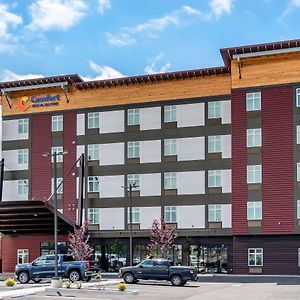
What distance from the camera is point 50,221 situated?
6022cm

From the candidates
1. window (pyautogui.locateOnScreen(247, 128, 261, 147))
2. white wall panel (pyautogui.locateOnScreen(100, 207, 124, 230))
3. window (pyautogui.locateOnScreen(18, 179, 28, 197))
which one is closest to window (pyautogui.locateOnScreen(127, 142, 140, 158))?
white wall panel (pyautogui.locateOnScreen(100, 207, 124, 230))

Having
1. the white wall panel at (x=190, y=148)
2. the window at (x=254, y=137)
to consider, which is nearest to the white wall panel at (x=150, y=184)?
the white wall panel at (x=190, y=148)

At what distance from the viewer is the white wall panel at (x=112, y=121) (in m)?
62.6

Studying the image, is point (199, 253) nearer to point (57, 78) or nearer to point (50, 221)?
point (50, 221)

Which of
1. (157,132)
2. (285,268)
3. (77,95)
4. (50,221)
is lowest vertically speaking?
(285,268)

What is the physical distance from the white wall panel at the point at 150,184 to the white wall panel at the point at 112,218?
298 centimetres

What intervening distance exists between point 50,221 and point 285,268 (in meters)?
22.3

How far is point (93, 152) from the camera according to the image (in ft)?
207

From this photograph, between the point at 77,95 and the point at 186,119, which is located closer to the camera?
the point at 186,119

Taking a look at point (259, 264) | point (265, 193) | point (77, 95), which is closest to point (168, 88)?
point (77, 95)

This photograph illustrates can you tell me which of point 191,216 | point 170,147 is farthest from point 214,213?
point 170,147

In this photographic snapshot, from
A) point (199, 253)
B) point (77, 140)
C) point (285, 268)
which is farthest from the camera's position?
point (77, 140)

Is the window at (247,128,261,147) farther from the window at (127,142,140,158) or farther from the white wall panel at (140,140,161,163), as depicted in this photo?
the window at (127,142,140,158)

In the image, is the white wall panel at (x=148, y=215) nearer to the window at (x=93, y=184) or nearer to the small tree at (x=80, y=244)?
the window at (x=93, y=184)
